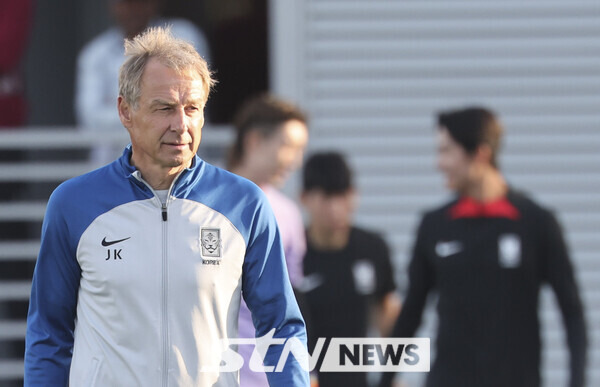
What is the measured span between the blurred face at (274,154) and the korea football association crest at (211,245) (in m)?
1.40

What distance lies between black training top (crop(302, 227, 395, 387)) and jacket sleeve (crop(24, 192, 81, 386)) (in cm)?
264

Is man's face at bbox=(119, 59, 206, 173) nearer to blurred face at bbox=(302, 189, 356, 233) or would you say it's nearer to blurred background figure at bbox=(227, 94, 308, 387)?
blurred background figure at bbox=(227, 94, 308, 387)

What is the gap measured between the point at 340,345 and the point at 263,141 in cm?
102

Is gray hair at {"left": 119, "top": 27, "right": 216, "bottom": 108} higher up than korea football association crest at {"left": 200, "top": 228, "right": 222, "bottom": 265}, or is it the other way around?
gray hair at {"left": 119, "top": 27, "right": 216, "bottom": 108}

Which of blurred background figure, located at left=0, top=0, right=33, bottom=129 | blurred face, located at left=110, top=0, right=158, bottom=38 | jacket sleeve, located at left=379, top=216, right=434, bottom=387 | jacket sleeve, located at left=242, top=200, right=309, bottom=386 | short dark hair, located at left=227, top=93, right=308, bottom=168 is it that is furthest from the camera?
blurred background figure, located at left=0, top=0, right=33, bottom=129

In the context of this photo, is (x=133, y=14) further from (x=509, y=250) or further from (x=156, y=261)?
(x=156, y=261)

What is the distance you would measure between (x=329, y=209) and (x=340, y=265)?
0.29 metres

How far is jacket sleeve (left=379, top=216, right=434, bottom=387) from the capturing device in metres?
5.09

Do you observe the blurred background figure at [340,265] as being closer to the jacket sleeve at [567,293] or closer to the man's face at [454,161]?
the man's face at [454,161]

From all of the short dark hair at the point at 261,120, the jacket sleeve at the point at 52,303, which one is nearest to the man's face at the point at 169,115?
the jacket sleeve at the point at 52,303

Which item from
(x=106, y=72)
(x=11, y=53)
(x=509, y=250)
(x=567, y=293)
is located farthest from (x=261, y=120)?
(x=11, y=53)

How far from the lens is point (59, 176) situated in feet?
24.9

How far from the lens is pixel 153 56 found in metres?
3.18

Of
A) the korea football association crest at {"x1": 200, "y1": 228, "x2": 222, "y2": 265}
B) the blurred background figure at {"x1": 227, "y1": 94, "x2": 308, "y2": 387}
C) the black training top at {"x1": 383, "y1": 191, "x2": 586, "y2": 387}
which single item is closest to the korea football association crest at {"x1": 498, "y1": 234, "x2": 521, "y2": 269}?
the black training top at {"x1": 383, "y1": 191, "x2": 586, "y2": 387}
